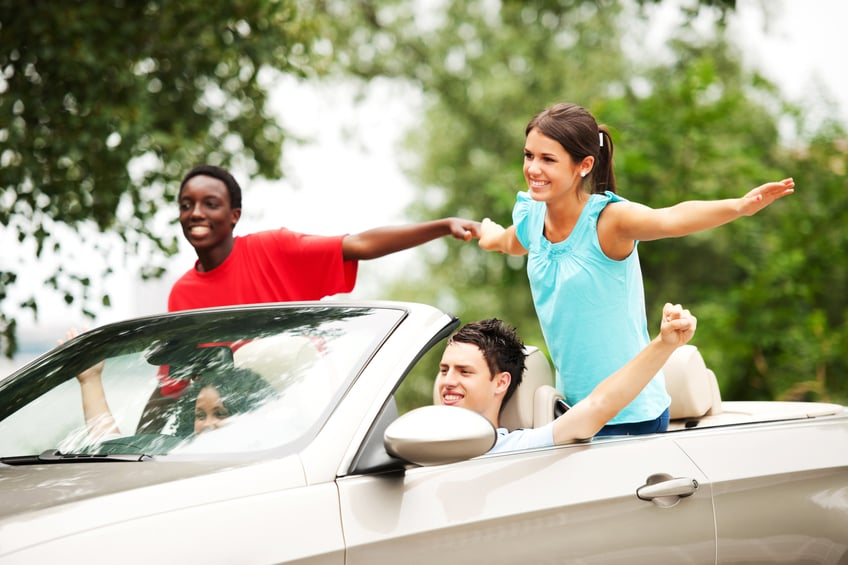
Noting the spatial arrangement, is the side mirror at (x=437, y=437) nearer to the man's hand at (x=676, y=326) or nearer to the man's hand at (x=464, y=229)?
the man's hand at (x=676, y=326)

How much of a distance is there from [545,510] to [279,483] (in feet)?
2.47

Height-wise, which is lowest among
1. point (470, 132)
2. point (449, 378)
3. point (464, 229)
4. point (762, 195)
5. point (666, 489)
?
point (666, 489)

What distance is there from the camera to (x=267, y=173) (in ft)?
34.9

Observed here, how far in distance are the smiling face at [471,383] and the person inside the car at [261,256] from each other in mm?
849

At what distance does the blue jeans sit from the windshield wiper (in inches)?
61.7

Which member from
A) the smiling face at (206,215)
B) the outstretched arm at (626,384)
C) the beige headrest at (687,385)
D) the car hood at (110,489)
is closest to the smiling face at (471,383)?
the outstretched arm at (626,384)

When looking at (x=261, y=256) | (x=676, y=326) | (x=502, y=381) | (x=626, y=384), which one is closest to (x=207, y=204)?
(x=261, y=256)

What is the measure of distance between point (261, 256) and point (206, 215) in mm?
297

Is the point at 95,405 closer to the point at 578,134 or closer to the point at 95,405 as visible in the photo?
the point at 95,405

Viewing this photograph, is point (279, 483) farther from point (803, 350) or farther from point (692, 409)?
point (803, 350)

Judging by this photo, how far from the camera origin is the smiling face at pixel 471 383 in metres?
3.57

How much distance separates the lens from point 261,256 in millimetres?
4531

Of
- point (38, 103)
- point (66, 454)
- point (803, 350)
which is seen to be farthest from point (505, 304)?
point (66, 454)

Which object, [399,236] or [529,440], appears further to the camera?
[399,236]
